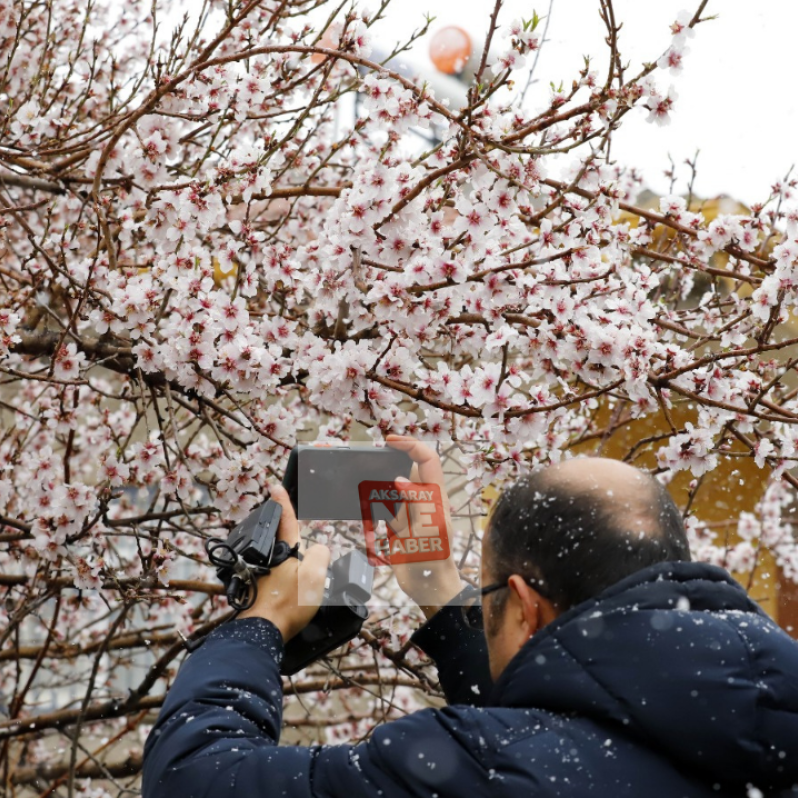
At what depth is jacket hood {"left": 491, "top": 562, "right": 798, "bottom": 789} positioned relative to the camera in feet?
3.49

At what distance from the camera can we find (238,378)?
2.71 metres

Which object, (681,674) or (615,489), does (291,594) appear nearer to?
(615,489)

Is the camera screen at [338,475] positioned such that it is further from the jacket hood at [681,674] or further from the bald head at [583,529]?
the jacket hood at [681,674]

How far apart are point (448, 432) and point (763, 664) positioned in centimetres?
186

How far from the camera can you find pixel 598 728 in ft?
3.67

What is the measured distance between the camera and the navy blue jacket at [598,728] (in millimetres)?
1069

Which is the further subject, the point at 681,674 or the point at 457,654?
the point at 457,654

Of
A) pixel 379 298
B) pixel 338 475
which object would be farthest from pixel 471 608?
pixel 379 298

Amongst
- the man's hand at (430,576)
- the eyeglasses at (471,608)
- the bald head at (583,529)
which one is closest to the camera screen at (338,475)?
the man's hand at (430,576)

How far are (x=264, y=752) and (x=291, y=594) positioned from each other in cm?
38

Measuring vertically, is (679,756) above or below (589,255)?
below

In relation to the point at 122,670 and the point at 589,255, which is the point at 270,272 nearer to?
the point at 589,255

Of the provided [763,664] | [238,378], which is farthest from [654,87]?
[763,664]

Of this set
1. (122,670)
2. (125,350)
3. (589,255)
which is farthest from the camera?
(122,670)
